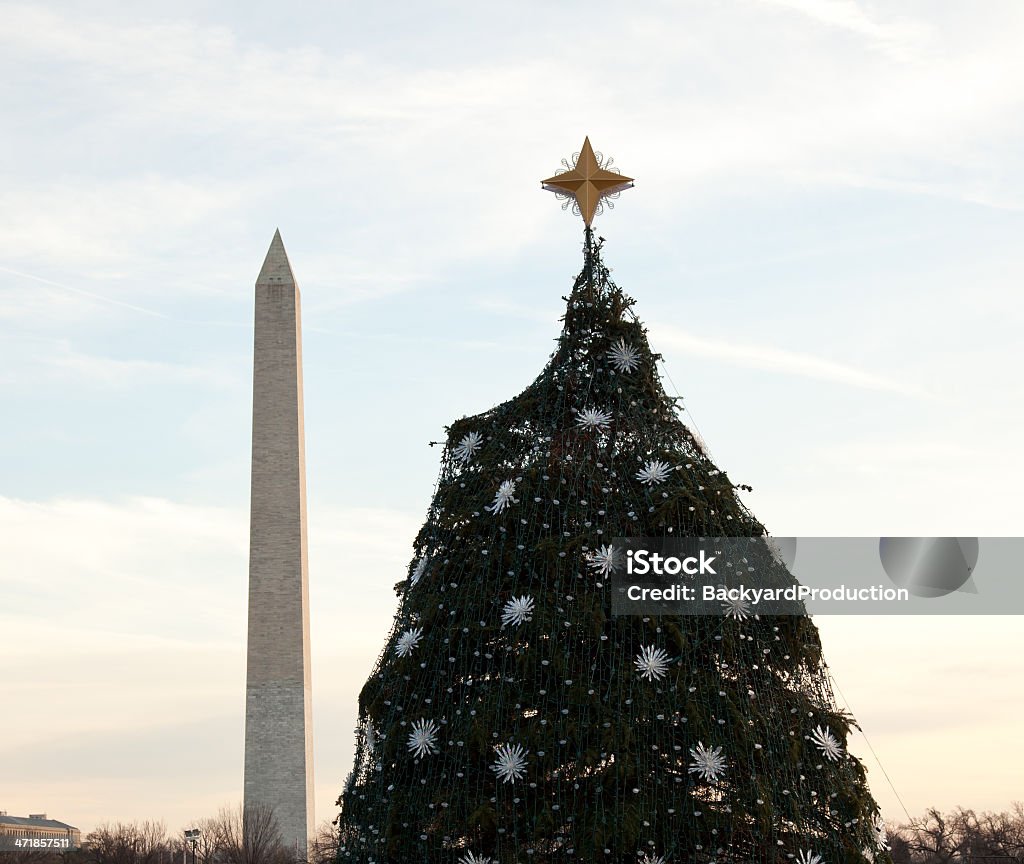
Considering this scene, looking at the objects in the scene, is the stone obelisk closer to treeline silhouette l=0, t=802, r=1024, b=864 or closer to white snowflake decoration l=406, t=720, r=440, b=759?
treeline silhouette l=0, t=802, r=1024, b=864

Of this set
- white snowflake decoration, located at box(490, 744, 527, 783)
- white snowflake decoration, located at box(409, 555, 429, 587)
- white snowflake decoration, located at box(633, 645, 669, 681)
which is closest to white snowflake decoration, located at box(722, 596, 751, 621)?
white snowflake decoration, located at box(633, 645, 669, 681)

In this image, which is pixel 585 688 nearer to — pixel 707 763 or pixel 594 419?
pixel 707 763

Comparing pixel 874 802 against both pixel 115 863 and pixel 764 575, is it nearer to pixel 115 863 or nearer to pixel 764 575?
pixel 764 575

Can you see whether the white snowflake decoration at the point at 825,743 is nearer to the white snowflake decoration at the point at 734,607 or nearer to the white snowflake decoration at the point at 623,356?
the white snowflake decoration at the point at 734,607

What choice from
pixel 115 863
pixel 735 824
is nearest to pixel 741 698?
pixel 735 824

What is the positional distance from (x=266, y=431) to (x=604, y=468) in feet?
61.4

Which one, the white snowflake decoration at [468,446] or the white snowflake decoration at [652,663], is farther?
the white snowflake decoration at [468,446]

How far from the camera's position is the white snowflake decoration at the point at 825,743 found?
578 inches

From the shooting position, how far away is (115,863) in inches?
1452

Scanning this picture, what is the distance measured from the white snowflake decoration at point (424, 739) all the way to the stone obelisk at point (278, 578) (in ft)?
60.4

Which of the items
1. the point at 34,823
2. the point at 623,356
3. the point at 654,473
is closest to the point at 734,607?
the point at 654,473

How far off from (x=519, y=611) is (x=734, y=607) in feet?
7.53

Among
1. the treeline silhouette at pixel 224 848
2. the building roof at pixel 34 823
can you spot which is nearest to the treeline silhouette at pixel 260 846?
the treeline silhouette at pixel 224 848

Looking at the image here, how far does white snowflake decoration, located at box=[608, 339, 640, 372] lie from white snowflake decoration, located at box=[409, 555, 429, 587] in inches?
126
